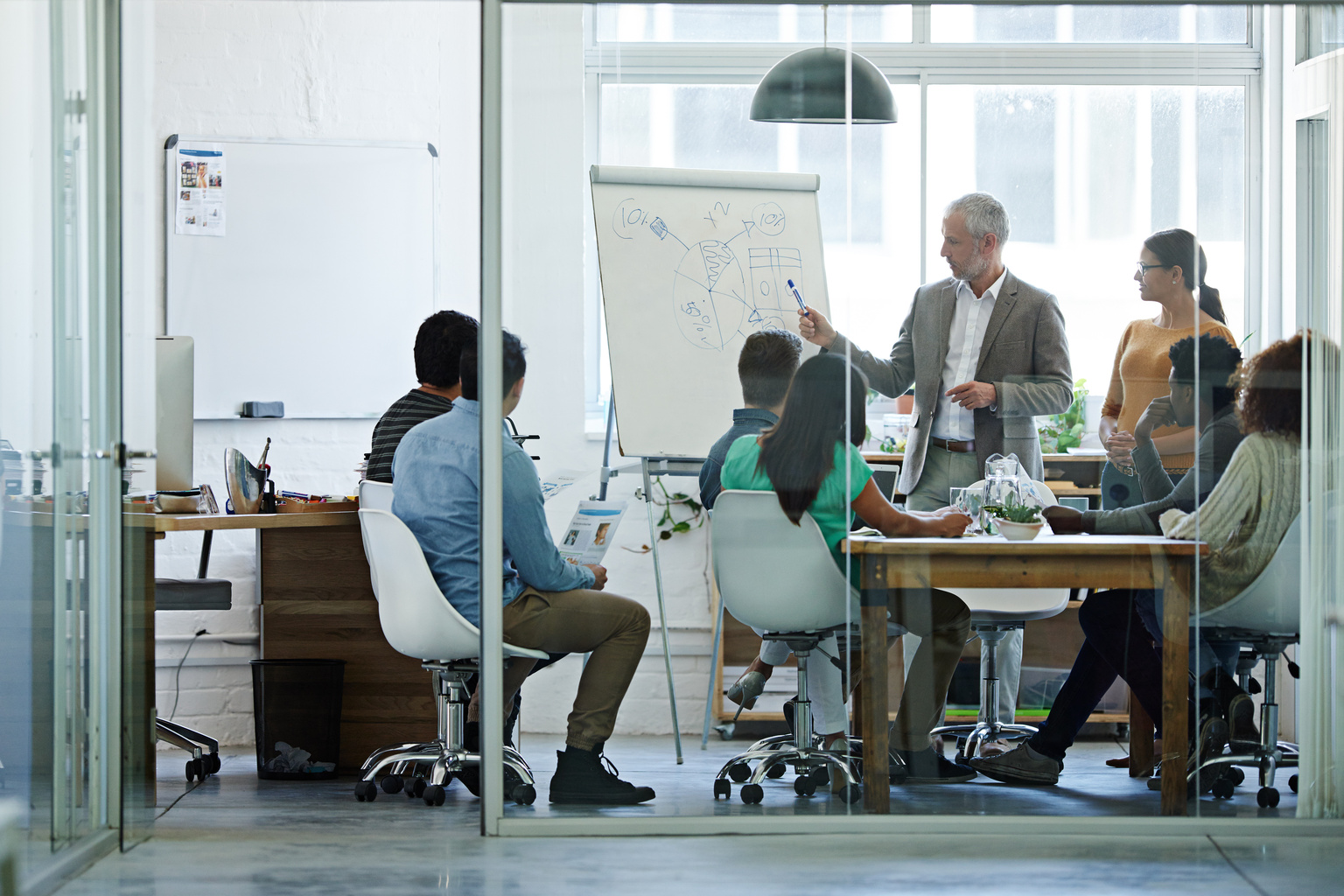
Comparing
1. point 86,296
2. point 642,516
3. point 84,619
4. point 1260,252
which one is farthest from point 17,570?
point 1260,252

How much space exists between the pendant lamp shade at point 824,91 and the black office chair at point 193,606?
2.13 meters

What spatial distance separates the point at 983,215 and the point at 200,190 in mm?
2638

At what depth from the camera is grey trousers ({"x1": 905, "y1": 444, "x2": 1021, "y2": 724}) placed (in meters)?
3.09

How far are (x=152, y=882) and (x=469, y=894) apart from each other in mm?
638

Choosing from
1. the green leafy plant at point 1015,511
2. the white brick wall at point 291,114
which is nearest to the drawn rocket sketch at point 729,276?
the green leafy plant at point 1015,511

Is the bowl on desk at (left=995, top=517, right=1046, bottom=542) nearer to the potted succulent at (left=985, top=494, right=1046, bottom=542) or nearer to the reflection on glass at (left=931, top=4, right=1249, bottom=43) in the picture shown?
the potted succulent at (left=985, top=494, right=1046, bottom=542)

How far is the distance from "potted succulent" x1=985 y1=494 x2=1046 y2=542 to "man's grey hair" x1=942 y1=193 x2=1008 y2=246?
25.7 inches

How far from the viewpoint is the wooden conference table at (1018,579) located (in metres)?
2.94

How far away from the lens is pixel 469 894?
8.20 feet

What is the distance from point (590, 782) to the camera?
3.02 m

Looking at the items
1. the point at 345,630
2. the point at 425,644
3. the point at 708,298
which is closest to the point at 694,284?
the point at 708,298

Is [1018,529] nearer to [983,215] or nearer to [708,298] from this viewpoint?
[983,215]

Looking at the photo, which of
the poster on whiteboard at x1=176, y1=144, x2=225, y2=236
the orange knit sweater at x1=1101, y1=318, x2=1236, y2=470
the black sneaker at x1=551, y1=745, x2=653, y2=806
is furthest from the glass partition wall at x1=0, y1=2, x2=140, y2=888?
the orange knit sweater at x1=1101, y1=318, x2=1236, y2=470

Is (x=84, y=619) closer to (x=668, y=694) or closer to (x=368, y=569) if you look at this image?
(x=368, y=569)
